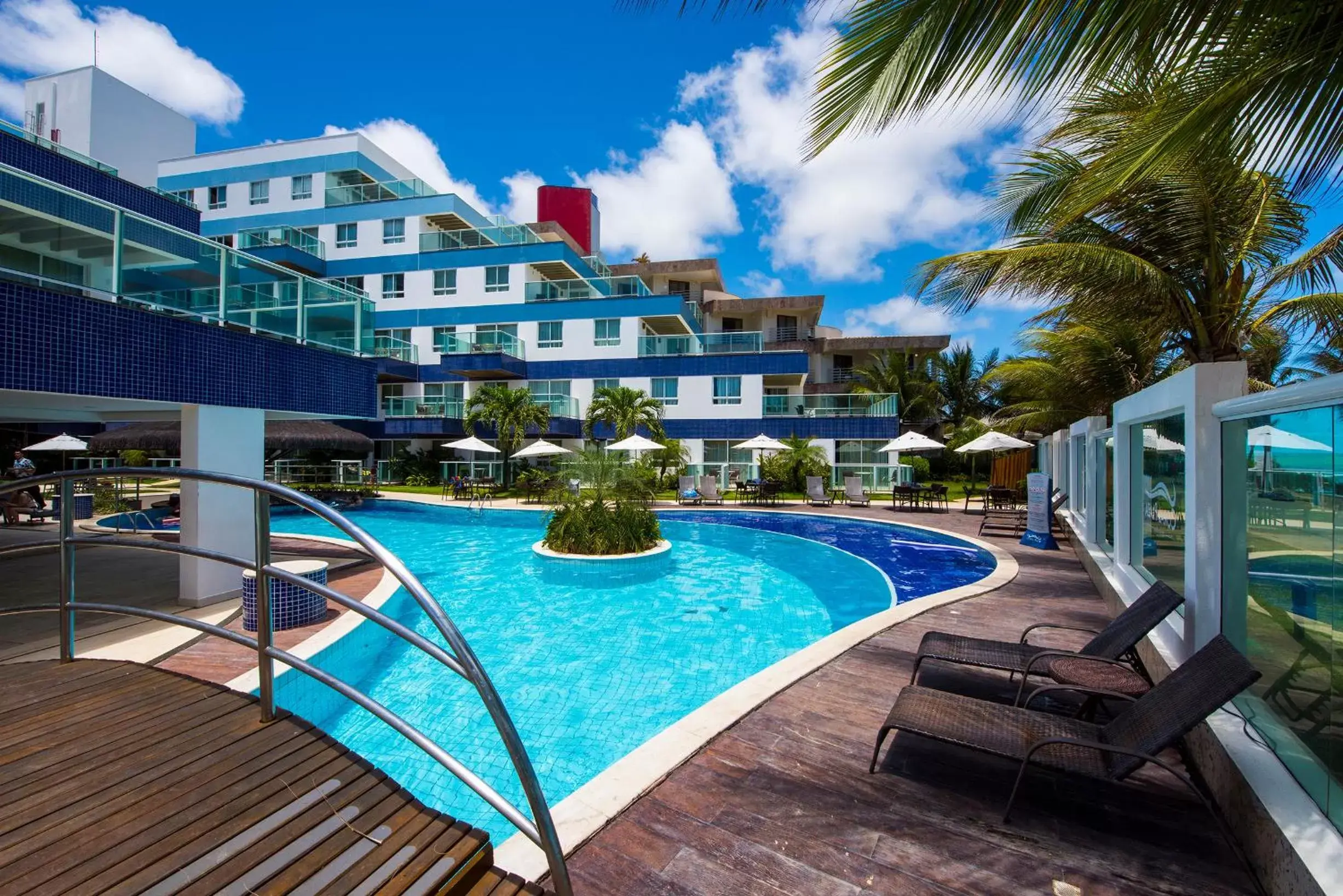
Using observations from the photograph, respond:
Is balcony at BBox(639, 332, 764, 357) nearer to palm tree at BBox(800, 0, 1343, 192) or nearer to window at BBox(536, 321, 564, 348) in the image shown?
window at BBox(536, 321, 564, 348)

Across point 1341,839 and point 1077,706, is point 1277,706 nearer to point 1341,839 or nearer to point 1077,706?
point 1341,839

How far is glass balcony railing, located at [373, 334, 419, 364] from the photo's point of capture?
19.6 meters

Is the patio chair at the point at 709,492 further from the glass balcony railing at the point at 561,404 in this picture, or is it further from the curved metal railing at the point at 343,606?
the curved metal railing at the point at 343,606

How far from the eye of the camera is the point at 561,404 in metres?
29.2

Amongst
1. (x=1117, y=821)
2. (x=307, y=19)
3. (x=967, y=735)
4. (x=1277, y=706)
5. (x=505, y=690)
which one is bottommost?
(x=505, y=690)

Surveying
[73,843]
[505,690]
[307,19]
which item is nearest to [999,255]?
[505,690]

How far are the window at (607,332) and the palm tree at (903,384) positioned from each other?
1499cm

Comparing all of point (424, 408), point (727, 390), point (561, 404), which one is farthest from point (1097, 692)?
point (424, 408)

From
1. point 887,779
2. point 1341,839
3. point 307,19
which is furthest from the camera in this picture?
point 307,19

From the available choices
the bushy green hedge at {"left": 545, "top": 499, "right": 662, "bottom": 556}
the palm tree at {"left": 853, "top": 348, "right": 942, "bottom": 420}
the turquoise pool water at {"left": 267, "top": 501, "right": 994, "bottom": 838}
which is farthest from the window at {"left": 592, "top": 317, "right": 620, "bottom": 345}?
the bushy green hedge at {"left": 545, "top": 499, "right": 662, "bottom": 556}

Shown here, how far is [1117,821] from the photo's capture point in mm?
3129

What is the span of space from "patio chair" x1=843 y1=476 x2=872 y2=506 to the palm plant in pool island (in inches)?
393

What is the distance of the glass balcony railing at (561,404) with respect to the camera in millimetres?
28891

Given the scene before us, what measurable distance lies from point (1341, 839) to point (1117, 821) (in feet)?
2.91
